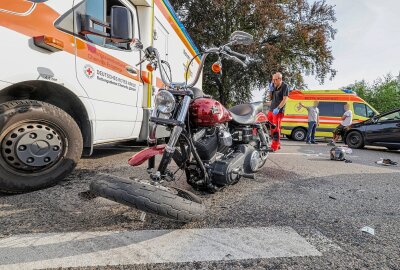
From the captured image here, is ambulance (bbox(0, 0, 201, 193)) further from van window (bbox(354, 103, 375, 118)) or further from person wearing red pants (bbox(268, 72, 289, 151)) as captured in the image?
van window (bbox(354, 103, 375, 118))

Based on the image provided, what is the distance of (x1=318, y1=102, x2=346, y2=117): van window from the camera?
12.5 meters

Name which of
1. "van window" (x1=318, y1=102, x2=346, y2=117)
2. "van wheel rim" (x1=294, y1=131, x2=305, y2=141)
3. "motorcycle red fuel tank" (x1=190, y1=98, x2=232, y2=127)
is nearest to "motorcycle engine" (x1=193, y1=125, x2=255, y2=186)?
"motorcycle red fuel tank" (x1=190, y1=98, x2=232, y2=127)

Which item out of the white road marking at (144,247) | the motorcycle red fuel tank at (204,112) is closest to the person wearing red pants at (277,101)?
the motorcycle red fuel tank at (204,112)

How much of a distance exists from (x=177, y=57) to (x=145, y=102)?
2506mm

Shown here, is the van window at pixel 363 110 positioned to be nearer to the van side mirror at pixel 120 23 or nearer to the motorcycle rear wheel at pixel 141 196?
the van side mirror at pixel 120 23

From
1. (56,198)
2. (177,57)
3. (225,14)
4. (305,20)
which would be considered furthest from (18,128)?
(305,20)

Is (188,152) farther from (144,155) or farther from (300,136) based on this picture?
(300,136)

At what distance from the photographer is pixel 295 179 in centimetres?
387

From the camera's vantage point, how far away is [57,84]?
268cm

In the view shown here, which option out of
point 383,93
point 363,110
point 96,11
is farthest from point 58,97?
point 383,93

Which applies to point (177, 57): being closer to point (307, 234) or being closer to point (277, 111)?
point (277, 111)

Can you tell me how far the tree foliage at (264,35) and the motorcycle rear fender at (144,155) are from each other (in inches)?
584

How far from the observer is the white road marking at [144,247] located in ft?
5.16

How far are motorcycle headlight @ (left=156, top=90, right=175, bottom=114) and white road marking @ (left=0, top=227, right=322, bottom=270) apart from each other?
93 cm
